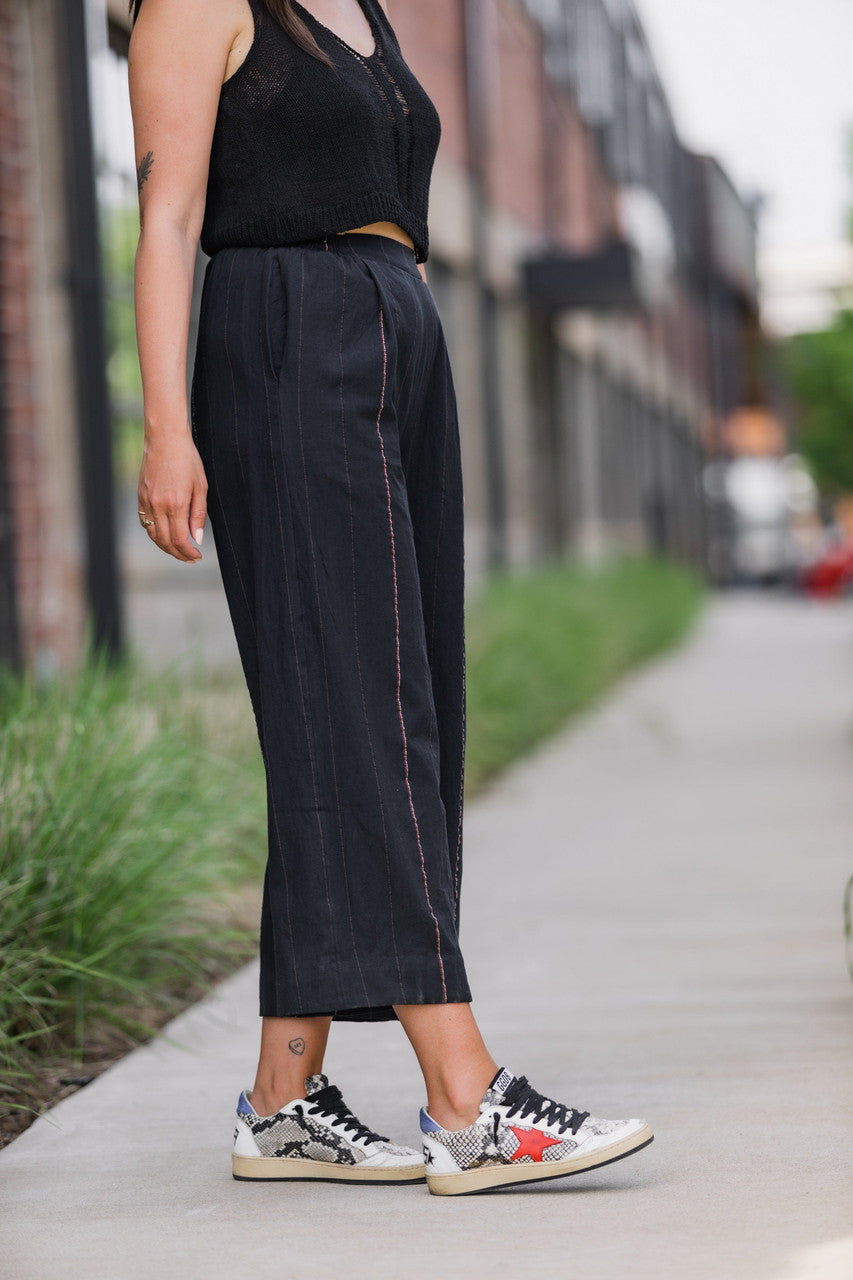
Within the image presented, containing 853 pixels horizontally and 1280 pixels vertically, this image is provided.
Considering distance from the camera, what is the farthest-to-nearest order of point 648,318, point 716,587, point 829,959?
1. point 716,587
2. point 648,318
3. point 829,959

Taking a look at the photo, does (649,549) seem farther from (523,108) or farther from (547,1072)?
(547,1072)

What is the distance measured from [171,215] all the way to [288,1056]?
1228mm

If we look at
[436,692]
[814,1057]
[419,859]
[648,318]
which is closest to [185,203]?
[436,692]

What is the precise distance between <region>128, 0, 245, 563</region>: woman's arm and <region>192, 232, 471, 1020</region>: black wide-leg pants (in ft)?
0.30

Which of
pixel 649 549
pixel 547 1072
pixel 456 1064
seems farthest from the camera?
pixel 649 549

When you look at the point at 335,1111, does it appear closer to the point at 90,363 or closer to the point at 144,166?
A: the point at 144,166

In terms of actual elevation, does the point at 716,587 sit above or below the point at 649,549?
below

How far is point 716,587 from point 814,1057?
114 feet

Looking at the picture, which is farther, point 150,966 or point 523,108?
point 523,108

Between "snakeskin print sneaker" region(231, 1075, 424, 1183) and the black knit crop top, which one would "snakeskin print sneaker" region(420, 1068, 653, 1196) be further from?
the black knit crop top

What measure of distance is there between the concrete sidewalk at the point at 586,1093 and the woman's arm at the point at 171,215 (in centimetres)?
95

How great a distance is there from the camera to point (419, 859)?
8.34 feet

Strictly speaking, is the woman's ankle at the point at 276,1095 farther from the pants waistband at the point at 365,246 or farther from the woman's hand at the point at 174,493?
Answer: the pants waistband at the point at 365,246

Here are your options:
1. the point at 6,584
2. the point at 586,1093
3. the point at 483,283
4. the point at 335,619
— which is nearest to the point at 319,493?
the point at 335,619
